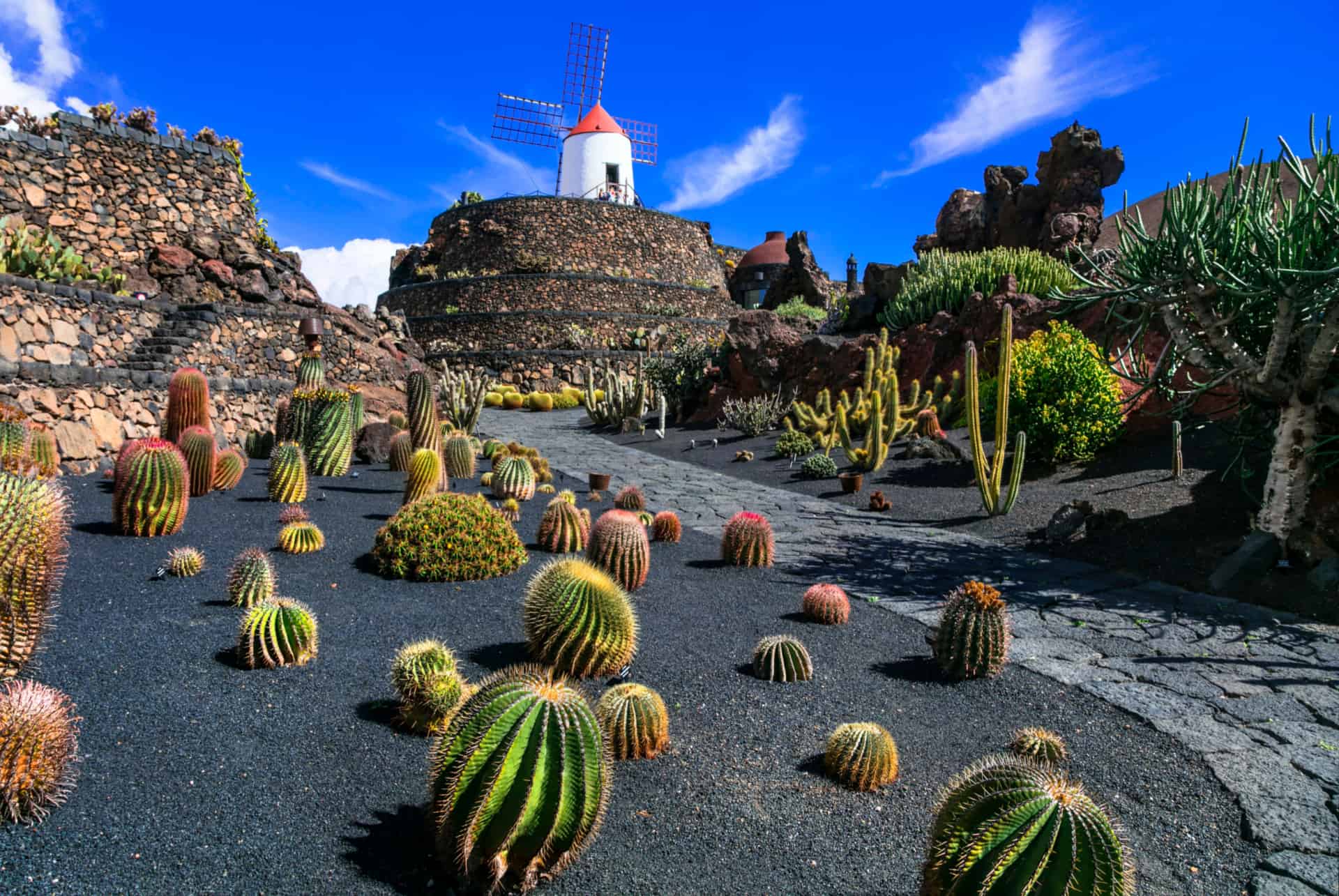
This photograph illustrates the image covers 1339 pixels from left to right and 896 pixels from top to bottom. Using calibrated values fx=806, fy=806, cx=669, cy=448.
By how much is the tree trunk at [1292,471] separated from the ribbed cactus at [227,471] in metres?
10.2

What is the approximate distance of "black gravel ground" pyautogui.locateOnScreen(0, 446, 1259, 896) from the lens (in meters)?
2.77

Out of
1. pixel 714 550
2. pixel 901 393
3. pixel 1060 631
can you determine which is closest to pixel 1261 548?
pixel 1060 631

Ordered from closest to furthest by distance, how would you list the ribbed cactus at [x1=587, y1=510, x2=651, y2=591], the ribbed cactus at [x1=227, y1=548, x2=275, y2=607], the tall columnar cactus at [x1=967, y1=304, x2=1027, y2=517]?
the ribbed cactus at [x1=227, y1=548, x2=275, y2=607] → the ribbed cactus at [x1=587, y1=510, x2=651, y2=591] → the tall columnar cactus at [x1=967, y1=304, x2=1027, y2=517]

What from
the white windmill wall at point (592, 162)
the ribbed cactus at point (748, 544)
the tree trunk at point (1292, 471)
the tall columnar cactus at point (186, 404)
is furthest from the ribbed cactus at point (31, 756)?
the white windmill wall at point (592, 162)

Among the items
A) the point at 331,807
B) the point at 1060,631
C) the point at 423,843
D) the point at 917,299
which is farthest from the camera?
the point at 917,299

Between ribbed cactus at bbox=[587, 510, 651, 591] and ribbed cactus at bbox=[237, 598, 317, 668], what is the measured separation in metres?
2.29

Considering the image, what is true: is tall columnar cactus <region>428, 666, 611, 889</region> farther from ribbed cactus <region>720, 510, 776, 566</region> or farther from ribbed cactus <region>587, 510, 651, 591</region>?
ribbed cactus <region>720, 510, 776, 566</region>

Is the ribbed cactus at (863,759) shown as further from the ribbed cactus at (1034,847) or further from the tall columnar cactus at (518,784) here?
the tall columnar cactus at (518,784)

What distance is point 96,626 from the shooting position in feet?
15.0

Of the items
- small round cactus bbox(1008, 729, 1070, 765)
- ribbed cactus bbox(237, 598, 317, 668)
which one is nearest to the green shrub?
small round cactus bbox(1008, 729, 1070, 765)

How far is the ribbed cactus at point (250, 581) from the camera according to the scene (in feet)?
16.6

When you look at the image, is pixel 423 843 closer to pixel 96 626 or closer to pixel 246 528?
pixel 96 626

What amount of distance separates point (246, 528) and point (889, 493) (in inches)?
312

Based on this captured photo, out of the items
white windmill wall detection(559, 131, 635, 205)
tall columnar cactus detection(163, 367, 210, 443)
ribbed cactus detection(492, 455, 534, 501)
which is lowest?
ribbed cactus detection(492, 455, 534, 501)
